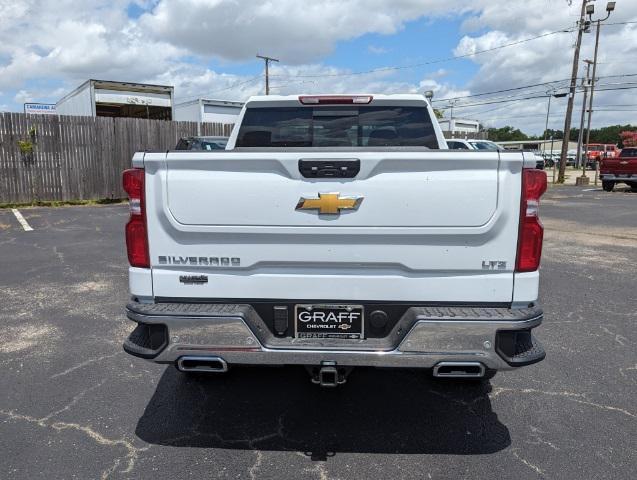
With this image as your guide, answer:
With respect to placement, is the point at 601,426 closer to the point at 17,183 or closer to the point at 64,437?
the point at 64,437

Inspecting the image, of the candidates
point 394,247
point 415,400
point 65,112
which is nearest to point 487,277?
point 394,247

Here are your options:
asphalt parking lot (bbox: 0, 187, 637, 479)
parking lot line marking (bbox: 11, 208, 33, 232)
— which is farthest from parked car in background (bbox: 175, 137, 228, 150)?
asphalt parking lot (bbox: 0, 187, 637, 479)

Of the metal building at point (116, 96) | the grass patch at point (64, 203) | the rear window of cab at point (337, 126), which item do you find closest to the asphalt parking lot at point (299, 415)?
the rear window of cab at point (337, 126)

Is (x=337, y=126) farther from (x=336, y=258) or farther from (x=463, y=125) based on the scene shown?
(x=463, y=125)

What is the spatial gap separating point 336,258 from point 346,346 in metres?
0.47

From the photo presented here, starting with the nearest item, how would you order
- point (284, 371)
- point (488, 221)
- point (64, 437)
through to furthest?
point (488, 221)
point (64, 437)
point (284, 371)

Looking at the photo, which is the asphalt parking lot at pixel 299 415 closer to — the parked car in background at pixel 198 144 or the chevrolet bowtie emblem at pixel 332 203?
the chevrolet bowtie emblem at pixel 332 203

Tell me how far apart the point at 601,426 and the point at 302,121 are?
3.30 metres

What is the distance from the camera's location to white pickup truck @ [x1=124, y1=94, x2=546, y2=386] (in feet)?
8.61

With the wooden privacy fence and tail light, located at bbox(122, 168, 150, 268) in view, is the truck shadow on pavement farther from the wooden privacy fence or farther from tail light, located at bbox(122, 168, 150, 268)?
the wooden privacy fence

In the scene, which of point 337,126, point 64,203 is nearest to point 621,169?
point 64,203

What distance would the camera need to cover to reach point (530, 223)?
2652 mm

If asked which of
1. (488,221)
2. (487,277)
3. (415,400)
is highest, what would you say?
(488,221)

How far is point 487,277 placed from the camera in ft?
8.78
